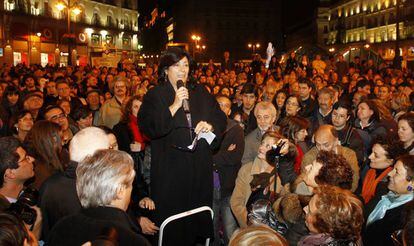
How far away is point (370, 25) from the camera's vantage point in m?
83.8

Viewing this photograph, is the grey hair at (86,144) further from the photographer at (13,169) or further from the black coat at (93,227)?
the black coat at (93,227)

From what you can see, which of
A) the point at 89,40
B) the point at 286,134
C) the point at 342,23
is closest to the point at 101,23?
the point at 89,40

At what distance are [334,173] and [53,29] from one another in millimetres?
56940

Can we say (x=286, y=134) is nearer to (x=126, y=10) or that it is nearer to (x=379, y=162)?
(x=379, y=162)

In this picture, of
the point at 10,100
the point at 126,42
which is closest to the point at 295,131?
the point at 10,100

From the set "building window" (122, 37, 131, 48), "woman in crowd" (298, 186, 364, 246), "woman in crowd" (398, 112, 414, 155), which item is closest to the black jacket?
"woman in crowd" (398, 112, 414, 155)

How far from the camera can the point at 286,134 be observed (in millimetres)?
6203

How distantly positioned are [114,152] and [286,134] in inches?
148

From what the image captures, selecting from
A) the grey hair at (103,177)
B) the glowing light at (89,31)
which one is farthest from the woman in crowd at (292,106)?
the glowing light at (89,31)

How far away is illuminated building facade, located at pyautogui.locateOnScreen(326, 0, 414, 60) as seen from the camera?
68875mm

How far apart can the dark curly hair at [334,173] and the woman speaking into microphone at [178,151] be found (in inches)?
38.8

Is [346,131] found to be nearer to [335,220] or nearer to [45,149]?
[335,220]

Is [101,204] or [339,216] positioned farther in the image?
[339,216]

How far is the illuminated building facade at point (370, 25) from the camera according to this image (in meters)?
68.9
